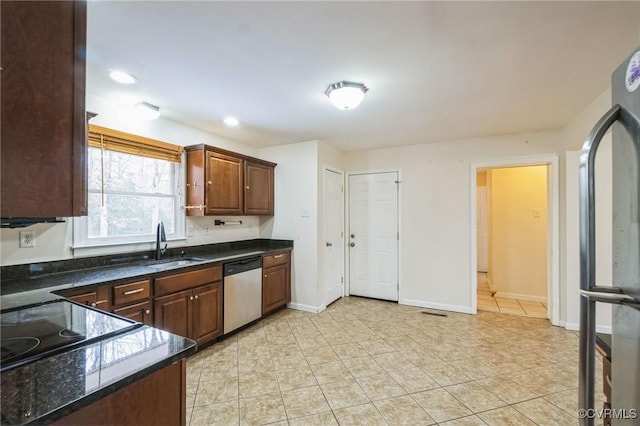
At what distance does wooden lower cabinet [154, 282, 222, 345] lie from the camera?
246cm

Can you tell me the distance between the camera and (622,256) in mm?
803

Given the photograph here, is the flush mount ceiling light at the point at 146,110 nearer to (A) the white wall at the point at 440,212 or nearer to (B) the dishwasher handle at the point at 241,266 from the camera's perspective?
(B) the dishwasher handle at the point at 241,266

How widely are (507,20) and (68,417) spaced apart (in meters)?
2.47

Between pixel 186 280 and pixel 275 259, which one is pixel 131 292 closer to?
pixel 186 280

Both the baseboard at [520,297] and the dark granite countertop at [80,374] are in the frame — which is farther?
the baseboard at [520,297]

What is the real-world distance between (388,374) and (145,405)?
2.06m

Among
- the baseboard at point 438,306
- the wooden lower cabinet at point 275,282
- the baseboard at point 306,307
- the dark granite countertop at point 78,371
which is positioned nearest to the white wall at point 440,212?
the baseboard at point 438,306

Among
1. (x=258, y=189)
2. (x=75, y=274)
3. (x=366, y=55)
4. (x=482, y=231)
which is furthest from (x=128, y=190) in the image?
(x=482, y=231)

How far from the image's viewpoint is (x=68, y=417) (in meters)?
0.70

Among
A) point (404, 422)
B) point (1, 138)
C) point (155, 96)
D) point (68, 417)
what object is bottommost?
point (404, 422)

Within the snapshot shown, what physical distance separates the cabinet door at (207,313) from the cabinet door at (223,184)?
91 centimetres

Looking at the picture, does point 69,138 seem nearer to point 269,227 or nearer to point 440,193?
point 269,227

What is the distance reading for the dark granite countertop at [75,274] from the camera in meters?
1.67

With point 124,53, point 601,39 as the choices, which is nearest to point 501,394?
point 601,39
